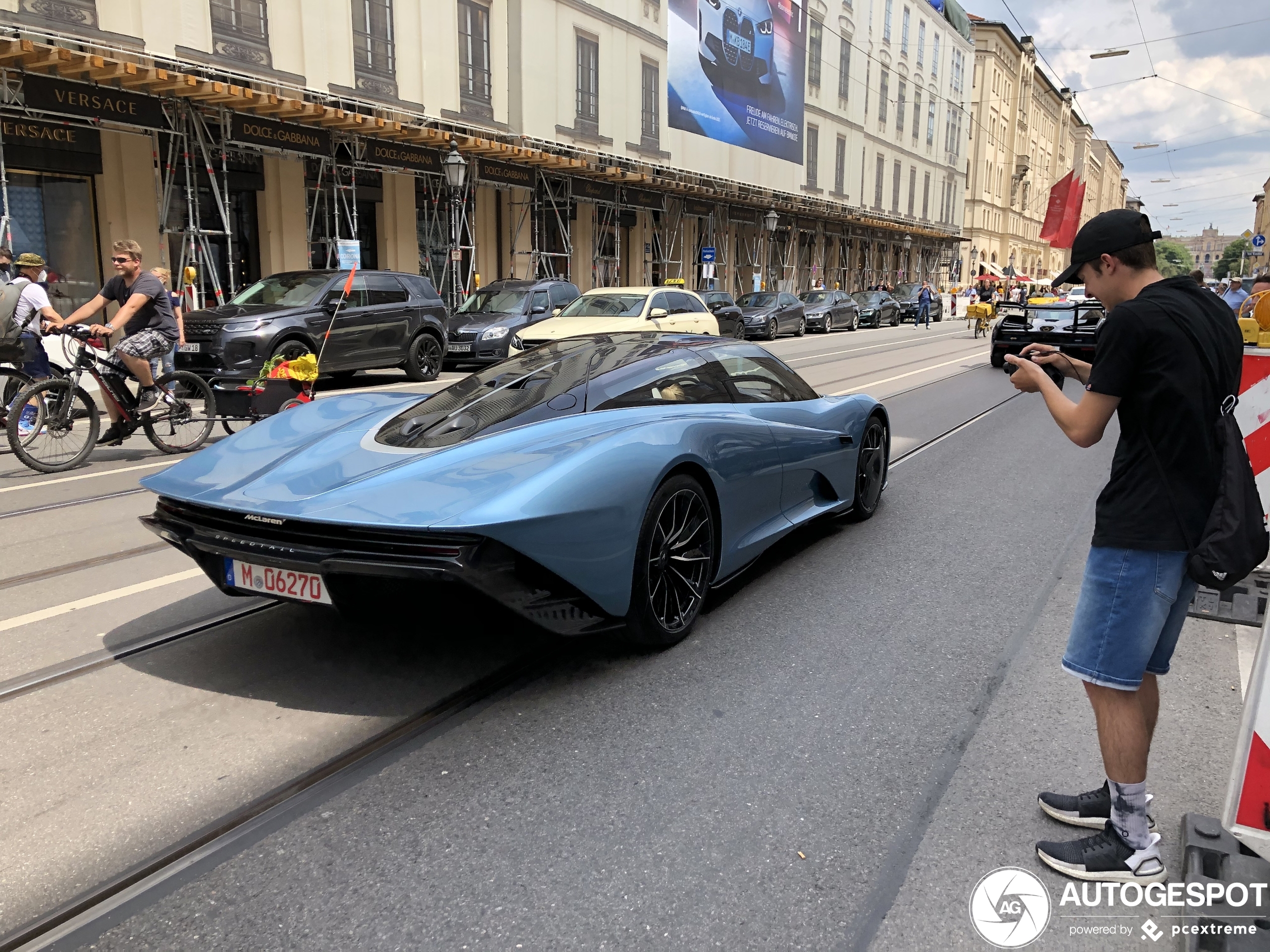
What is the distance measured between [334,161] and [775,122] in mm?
23822

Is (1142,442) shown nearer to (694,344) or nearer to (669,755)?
(669,755)

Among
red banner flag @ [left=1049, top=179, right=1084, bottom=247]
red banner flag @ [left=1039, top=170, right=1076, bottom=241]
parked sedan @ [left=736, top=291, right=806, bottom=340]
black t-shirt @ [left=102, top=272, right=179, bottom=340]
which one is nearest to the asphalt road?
black t-shirt @ [left=102, top=272, right=179, bottom=340]

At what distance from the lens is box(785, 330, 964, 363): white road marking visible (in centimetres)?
2033

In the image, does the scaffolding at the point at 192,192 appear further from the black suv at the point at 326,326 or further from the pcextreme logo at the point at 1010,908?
the pcextreme logo at the point at 1010,908

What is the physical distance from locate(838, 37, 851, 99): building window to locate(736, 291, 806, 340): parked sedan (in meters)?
20.0

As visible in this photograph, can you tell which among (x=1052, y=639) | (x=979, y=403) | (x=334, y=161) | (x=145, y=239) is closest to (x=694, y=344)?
(x=1052, y=639)

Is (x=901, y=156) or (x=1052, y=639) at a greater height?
(x=901, y=156)

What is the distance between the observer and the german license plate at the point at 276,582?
11.0 feet

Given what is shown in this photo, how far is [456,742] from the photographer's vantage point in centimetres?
325

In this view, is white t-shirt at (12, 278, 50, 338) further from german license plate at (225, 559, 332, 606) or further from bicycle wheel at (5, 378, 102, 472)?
german license plate at (225, 559, 332, 606)

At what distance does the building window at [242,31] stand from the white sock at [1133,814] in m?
19.7

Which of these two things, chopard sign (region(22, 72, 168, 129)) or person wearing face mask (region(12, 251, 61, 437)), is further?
chopard sign (region(22, 72, 168, 129))

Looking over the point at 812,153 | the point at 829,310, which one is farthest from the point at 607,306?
the point at 812,153

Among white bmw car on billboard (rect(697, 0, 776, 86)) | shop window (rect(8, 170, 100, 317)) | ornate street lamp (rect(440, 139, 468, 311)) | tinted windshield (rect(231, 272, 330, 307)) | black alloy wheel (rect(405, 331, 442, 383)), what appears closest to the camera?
tinted windshield (rect(231, 272, 330, 307))
